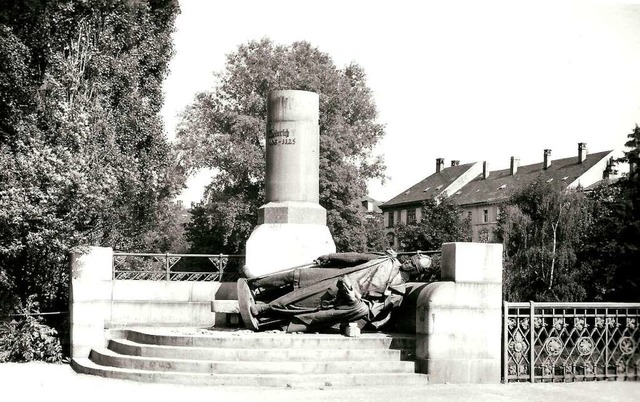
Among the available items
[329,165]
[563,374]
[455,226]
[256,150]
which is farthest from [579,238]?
[563,374]

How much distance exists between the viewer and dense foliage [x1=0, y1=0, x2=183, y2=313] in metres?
15.2

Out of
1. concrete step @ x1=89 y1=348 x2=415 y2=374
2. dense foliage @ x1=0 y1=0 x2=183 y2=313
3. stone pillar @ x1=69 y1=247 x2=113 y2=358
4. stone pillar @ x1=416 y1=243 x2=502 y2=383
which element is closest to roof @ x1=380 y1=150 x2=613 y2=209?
dense foliage @ x1=0 y1=0 x2=183 y2=313

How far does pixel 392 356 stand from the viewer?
12250mm

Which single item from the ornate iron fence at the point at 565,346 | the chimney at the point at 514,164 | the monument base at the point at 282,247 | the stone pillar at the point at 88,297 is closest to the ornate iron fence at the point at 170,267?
the stone pillar at the point at 88,297

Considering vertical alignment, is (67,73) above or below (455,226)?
above

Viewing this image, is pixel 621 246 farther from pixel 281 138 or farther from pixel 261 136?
pixel 281 138

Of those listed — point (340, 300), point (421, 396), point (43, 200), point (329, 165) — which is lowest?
point (421, 396)

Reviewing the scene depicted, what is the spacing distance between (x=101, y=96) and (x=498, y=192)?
59406 mm

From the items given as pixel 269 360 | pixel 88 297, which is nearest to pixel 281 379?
pixel 269 360

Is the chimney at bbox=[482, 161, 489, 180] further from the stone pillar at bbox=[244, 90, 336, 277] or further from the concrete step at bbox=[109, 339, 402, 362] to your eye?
the concrete step at bbox=[109, 339, 402, 362]

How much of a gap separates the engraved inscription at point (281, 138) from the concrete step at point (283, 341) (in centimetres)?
464

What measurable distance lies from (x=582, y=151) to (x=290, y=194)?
206 feet

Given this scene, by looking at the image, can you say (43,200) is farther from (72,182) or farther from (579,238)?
(579,238)

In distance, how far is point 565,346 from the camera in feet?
41.1
